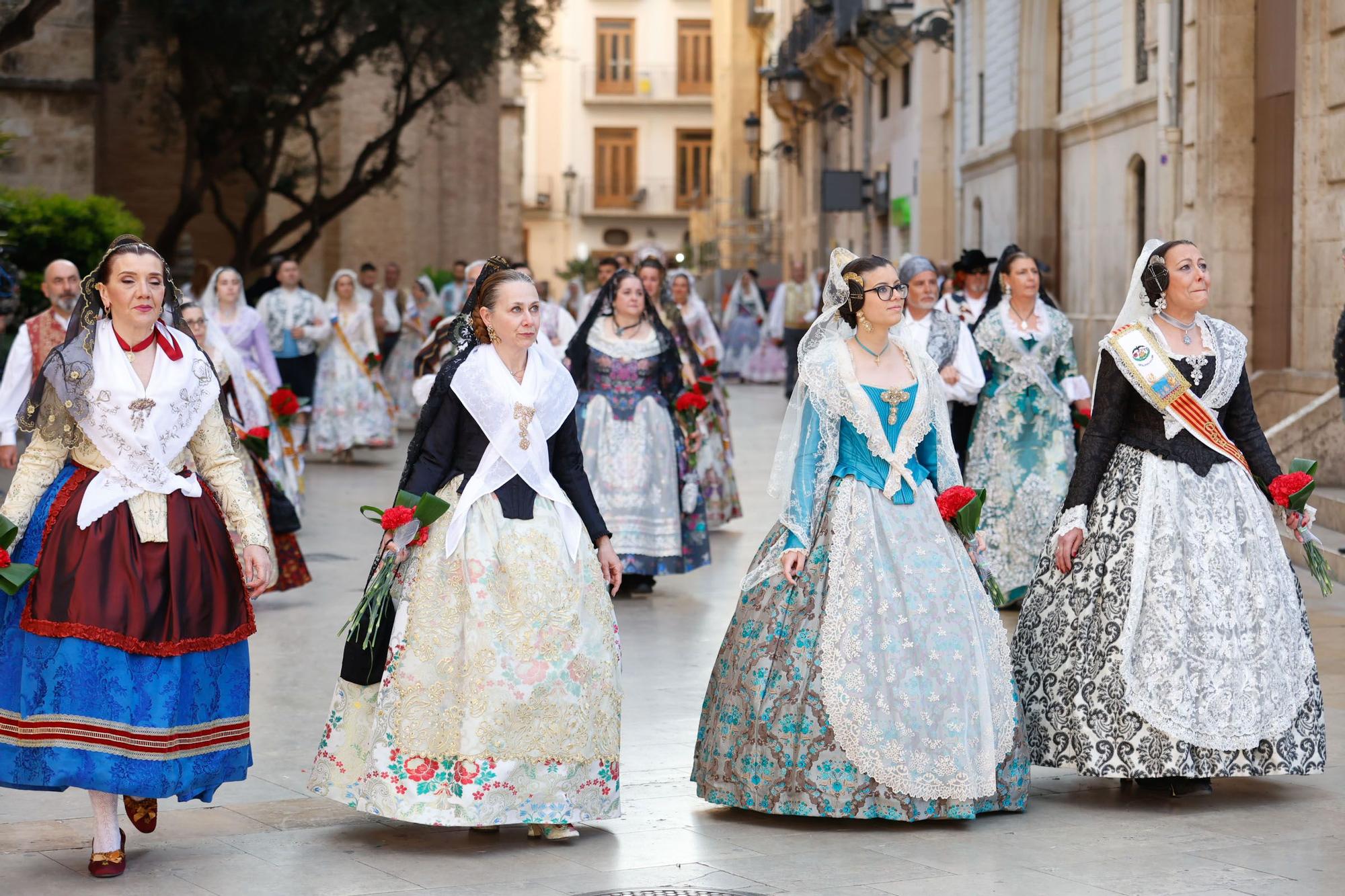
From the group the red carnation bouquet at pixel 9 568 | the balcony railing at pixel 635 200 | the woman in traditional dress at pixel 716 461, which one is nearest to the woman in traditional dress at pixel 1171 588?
the red carnation bouquet at pixel 9 568

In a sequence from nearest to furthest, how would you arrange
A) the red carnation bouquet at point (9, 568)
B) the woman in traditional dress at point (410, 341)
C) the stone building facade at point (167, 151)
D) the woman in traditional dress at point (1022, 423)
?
1. the red carnation bouquet at point (9, 568)
2. the woman in traditional dress at point (1022, 423)
3. the woman in traditional dress at point (410, 341)
4. the stone building facade at point (167, 151)

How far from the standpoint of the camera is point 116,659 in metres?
5.62

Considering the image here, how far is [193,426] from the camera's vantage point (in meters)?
5.87

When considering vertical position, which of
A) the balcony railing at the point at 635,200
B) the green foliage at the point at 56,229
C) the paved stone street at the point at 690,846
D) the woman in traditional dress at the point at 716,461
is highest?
the balcony railing at the point at 635,200

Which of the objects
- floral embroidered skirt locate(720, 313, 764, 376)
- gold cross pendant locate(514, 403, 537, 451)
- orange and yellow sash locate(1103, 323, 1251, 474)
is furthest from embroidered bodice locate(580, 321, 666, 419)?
floral embroidered skirt locate(720, 313, 764, 376)

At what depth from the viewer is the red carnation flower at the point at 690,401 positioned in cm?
1127

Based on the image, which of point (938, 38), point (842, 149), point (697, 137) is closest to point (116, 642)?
point (938, 38)

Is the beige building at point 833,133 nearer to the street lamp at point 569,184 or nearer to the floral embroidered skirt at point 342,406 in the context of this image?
the floral embroidered skirt at point 342,406

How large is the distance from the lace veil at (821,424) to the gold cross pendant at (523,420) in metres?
0.78

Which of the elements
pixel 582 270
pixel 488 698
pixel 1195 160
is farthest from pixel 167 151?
pixel 582 270

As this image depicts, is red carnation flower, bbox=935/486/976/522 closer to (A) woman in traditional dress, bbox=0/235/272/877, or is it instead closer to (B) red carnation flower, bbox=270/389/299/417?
(A) woman in traditional dress, bbox=0/235/272/877

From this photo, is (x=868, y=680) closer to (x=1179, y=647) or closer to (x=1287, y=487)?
(x=1179, y=647)

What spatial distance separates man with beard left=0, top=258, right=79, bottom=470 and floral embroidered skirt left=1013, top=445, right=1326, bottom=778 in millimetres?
5050

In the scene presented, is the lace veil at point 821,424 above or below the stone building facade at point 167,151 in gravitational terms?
below
